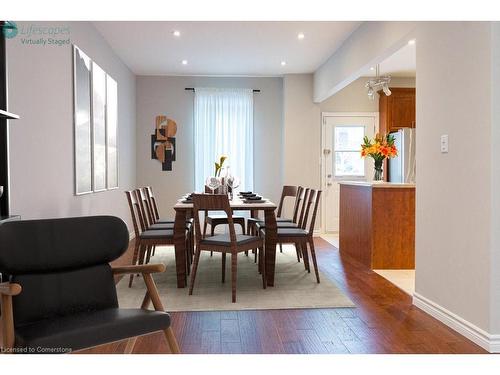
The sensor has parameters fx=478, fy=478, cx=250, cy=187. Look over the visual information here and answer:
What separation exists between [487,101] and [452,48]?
596 mm

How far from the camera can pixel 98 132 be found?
17.3ft

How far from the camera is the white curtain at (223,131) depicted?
791 centimetres

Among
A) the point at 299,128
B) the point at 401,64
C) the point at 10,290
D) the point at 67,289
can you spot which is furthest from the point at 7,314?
the point at 401,64

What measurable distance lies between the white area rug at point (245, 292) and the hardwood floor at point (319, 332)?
0.54 ft

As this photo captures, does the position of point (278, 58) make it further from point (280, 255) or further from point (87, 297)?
point (87, 297)

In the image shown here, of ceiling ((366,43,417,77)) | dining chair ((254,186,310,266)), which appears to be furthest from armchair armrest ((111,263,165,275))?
ceiling ((366,43,417,77))

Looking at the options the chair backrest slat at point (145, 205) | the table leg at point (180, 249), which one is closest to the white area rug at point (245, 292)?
the table leg at point (180, 249)

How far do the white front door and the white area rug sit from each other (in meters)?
3.07

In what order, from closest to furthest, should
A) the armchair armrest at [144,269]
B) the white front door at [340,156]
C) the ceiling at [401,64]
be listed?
the armchair armrest at [144,269] → the ceiling at [401,64] → the white front door at [340,156]

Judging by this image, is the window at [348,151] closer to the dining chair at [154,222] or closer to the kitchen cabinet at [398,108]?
the kitchen cabinet at [398,108]

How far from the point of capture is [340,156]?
809 centimetres

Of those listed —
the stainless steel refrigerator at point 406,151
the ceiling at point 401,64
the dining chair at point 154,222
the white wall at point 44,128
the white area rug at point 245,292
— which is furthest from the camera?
the ceiling at point 401,64
